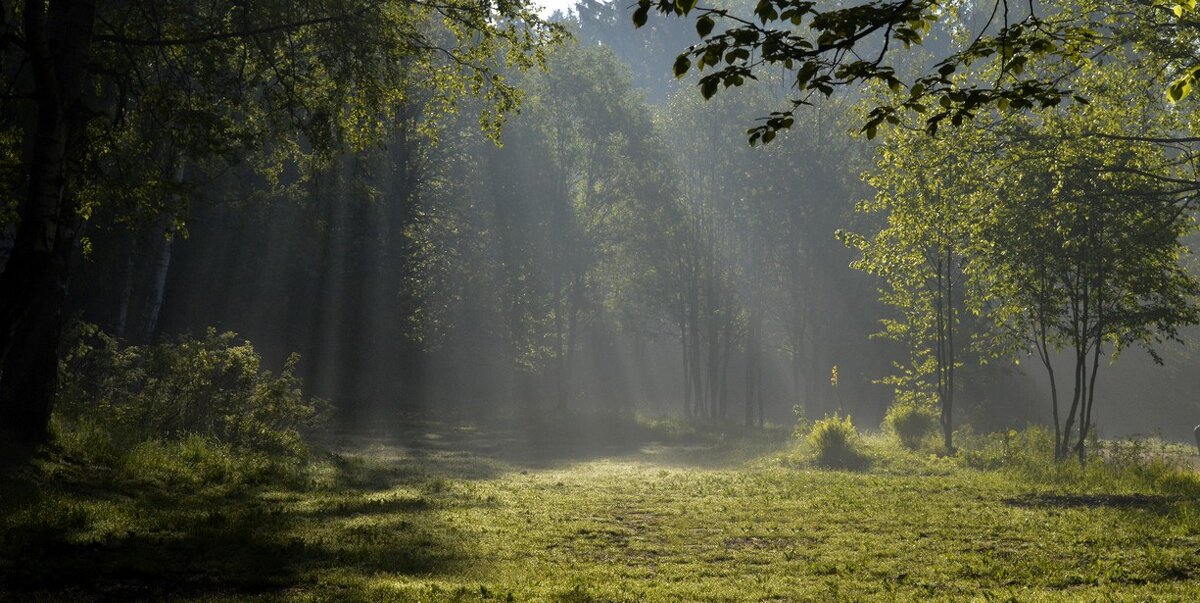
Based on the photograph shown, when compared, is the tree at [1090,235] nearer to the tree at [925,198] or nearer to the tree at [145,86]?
the tree at [925,198]

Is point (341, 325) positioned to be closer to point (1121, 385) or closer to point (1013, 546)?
point (1013, 546)

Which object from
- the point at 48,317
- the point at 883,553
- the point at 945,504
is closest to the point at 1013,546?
the point at 883,553

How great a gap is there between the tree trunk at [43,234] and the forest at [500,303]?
0.14ft

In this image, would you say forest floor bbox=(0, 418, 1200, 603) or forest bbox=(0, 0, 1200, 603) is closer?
forest floor bbox=(0, 418, 1200, 603)

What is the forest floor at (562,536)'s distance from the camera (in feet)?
23.9

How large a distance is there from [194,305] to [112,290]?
9245 mm

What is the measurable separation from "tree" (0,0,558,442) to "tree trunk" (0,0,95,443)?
15mm

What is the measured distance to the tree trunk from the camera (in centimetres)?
990

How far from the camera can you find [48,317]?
1166 centimetres

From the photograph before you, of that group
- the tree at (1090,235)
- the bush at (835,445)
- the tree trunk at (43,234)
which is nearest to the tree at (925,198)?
the tree at (1090,235)

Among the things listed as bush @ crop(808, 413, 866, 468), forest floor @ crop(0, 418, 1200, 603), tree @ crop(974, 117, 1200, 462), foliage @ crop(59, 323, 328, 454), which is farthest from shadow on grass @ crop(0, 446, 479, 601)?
tree @ crop(974, 117, 1200, 462)

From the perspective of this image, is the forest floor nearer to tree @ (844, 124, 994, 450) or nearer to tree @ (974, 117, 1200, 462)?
tree @ (974, 117, 1200, 462)

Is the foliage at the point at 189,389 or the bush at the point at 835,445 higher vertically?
the foliage at the point at 189,389

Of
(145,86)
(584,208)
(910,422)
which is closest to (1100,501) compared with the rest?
(145,86)
